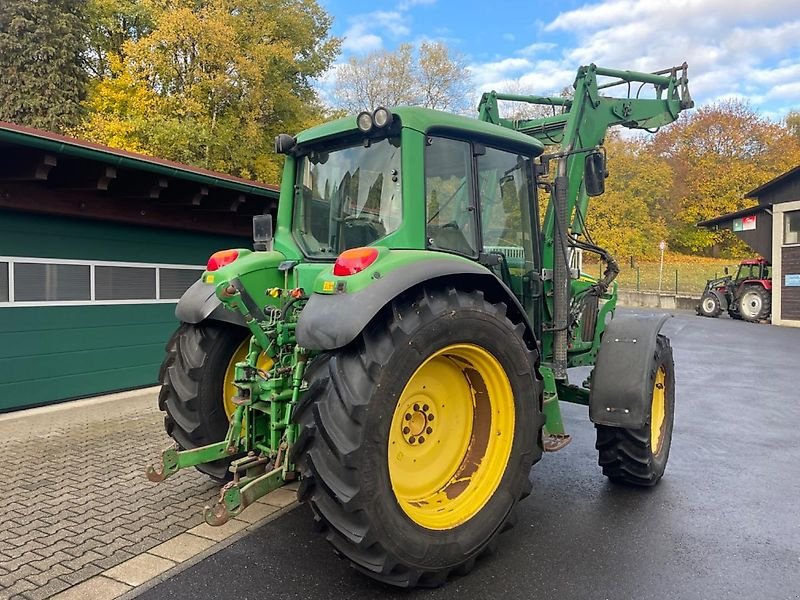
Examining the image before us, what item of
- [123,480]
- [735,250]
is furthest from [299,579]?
[735,250]

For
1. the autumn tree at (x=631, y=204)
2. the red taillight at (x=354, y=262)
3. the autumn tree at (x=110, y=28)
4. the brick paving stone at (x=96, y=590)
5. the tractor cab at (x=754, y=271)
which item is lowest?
the brick paving stone at (x=96, y=590)

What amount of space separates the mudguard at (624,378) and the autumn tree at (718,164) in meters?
36.3

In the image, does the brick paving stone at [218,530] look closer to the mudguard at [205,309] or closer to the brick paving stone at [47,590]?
the brick paving stone at [47,590]

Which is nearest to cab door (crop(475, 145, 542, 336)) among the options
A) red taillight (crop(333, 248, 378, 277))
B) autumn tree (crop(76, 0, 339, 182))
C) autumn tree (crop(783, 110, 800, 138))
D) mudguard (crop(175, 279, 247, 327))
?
red taillight (crop(333, 248, 378, 277))

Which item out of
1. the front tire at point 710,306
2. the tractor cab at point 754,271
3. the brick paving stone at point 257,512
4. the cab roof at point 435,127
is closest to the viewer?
the cab roof at point 435,127

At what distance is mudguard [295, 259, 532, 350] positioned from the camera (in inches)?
101

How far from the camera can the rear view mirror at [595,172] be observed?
4129 millimetres

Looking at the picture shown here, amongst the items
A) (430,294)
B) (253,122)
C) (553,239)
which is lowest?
(430,294)

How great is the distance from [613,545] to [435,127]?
8.42 feet

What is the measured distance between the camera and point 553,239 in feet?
13.7

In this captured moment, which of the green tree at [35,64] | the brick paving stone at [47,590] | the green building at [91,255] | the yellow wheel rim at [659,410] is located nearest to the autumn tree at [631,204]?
the green tree at [35,64]

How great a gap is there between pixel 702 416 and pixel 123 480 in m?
6.00

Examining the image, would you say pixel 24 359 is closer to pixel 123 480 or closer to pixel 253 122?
pixel 123 480

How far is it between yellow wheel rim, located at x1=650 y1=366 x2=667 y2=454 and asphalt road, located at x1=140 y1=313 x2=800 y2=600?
31 centimetres
